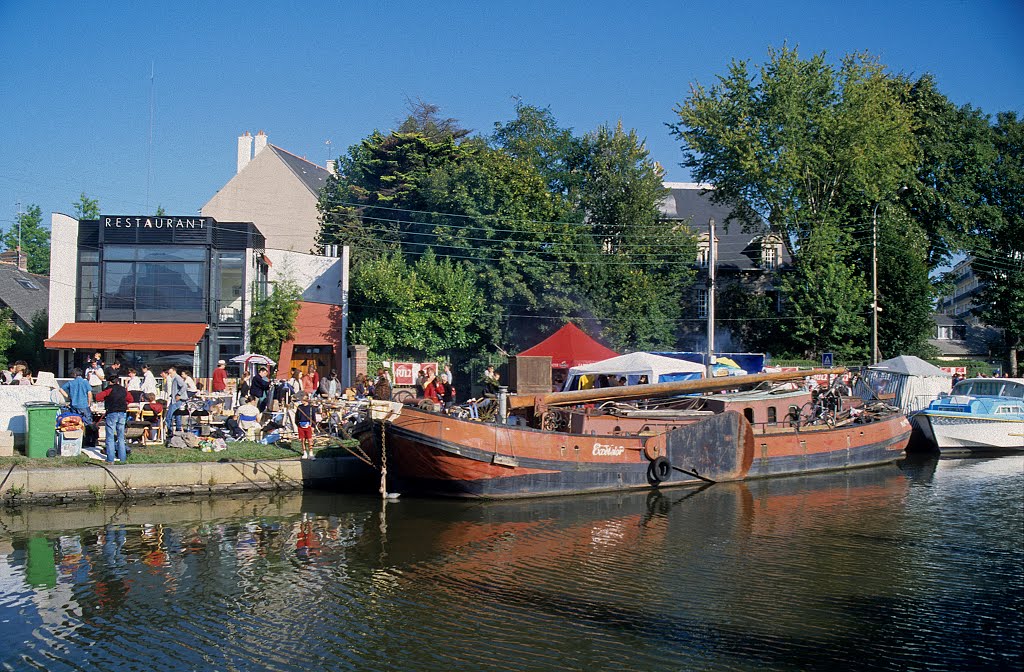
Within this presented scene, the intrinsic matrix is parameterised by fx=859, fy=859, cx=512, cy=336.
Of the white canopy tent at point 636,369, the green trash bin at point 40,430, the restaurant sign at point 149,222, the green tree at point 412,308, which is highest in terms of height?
the restaurant sign at point 149,222

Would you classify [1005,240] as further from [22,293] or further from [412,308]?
[22,293]

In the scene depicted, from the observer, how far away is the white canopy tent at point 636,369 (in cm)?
2520

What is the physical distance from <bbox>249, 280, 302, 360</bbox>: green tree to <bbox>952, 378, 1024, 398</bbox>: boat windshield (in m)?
24.3

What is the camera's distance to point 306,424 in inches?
780

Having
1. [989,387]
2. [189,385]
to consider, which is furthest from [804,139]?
[189,385]

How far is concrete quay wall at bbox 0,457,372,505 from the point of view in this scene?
16703mm

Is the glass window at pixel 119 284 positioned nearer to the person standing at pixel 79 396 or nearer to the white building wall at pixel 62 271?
the white building wall at pixel 62 271

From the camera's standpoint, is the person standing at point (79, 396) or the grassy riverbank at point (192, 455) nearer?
the grassy riverbank at point (192, 455)

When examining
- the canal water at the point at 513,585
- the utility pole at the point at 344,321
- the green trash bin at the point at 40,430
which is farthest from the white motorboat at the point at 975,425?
the green trash bin at the point at 40,430

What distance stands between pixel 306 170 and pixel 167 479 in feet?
129

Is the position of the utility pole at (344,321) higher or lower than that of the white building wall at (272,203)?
lower

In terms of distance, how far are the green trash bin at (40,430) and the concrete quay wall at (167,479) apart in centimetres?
105

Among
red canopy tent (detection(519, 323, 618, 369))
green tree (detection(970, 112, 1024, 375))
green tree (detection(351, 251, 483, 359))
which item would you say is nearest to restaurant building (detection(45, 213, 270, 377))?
green tree (detection(351, 251, 483, 359))

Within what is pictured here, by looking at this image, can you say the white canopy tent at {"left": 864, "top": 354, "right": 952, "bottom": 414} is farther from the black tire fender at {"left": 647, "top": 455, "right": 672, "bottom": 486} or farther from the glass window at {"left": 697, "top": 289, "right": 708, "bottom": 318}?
the black tire fender at {"left": 647, "top": 455, "right": 672, "bottom": 486}
